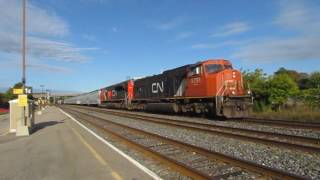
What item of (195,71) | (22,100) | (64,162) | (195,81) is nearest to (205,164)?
(64,162)

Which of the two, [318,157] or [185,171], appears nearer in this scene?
[185,171]

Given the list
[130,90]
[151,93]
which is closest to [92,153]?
[151,93]

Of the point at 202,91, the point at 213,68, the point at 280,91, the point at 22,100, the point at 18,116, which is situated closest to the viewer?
the point at 22,100

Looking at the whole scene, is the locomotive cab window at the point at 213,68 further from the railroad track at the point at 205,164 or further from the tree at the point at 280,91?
the railroad track at the point at 205,164

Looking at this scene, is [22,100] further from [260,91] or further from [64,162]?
[260,91]

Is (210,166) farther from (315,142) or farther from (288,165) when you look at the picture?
(315,142)

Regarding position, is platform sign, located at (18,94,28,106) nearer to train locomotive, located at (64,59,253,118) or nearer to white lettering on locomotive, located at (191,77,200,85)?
train locomotive, located at (64,59,253,118)

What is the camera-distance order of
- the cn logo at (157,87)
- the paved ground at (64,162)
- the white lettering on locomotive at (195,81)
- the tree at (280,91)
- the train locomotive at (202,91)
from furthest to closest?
1. the tree at (280,91)
2. the cn logo at (157,87)
3. the white lettering on locomotive at (195,81)
4. the train locomotive at (202,91)
5. the paved ground at (64,162)

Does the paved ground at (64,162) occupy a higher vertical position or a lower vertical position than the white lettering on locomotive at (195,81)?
lower

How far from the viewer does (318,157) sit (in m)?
9.20

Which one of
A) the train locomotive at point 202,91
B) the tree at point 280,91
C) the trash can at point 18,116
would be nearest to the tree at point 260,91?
the tree at point 280,91

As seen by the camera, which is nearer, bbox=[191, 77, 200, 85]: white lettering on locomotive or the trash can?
the trash can

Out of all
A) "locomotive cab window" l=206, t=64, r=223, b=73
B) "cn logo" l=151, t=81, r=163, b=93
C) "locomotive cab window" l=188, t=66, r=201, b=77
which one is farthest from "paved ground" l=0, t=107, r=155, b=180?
"cn logo" l=151, t=81, r=163, b=93

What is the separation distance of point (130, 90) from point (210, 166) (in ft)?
112
